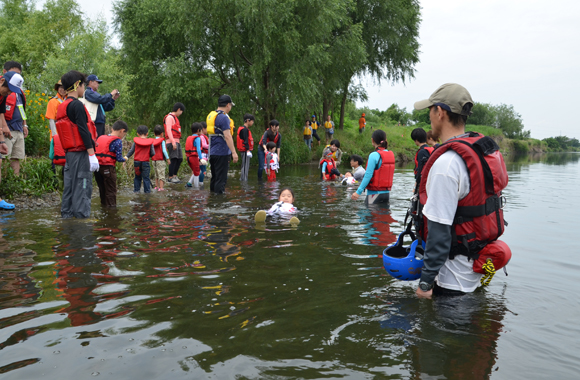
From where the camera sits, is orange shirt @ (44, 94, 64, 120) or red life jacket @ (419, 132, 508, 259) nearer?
red life jacket @ (419, 132, 508, 259)

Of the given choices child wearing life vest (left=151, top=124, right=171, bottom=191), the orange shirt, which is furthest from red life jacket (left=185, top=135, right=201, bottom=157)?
the orange shirt

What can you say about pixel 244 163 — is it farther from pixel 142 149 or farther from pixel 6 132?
pixel 6 132

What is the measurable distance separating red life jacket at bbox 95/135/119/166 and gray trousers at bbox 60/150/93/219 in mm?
1608

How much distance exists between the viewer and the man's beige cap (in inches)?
134

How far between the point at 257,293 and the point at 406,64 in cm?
3309

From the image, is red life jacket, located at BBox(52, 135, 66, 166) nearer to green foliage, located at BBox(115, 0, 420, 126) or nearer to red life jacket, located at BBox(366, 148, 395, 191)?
red life jacket, located at BBox(366, 148, 395, 191)

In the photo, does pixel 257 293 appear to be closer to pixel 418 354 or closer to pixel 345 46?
pixel 418 354

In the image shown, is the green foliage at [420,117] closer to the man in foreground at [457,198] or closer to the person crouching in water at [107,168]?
the person crouching in water at [107,168]

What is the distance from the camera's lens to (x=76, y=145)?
7422 mm

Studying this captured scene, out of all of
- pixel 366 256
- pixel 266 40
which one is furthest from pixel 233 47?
pixel 366 256

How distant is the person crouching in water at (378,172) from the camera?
8945 mm

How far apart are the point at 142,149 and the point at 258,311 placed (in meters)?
9.28

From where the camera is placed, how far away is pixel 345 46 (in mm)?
26516

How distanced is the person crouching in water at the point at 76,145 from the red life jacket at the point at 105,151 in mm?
1519
